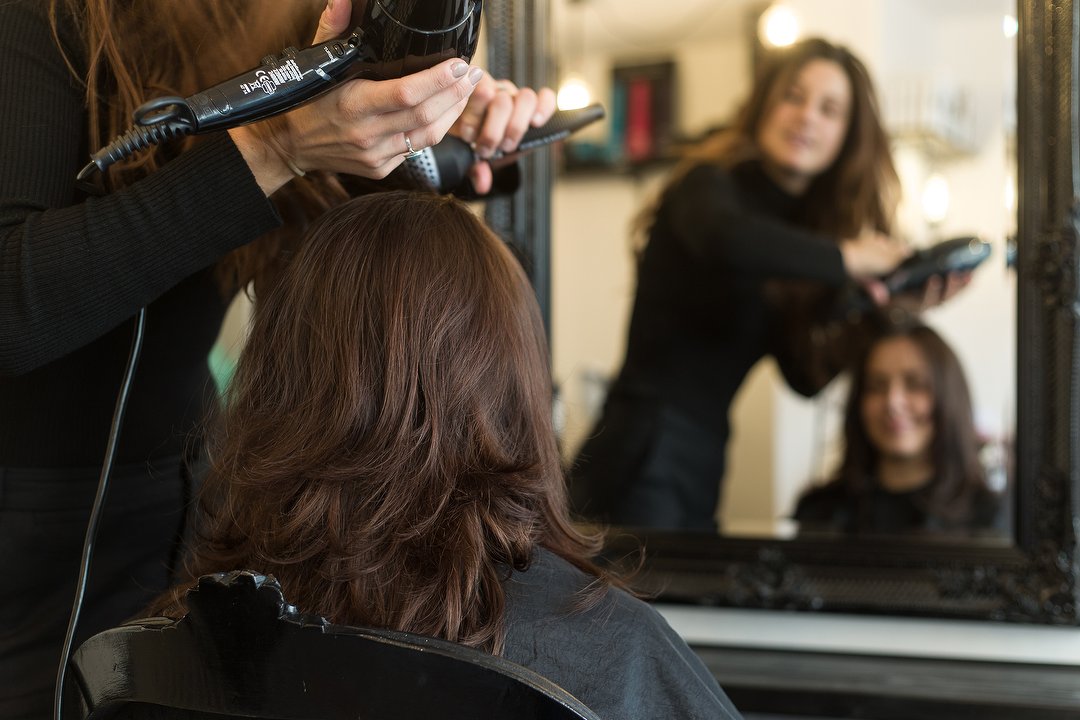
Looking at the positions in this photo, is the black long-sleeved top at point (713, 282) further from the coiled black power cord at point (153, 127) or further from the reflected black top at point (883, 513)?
the coiled black power cord at point (153, 127)

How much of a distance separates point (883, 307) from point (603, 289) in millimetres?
360

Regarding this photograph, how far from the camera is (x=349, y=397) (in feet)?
2.15

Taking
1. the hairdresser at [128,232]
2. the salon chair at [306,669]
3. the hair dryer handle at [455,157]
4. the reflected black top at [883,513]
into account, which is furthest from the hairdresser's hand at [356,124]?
the reflected black top at [883,513]

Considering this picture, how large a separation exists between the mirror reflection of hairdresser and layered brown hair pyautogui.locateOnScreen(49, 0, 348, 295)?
2.37 ft

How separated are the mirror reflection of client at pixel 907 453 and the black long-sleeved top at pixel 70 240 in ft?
2.82

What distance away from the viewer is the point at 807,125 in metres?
1.32

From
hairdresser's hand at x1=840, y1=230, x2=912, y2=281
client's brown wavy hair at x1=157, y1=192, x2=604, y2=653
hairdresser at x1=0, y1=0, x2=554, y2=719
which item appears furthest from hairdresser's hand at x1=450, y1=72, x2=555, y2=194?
hairdresser's hand at x1=840, y1=230, x2=912, y2=281

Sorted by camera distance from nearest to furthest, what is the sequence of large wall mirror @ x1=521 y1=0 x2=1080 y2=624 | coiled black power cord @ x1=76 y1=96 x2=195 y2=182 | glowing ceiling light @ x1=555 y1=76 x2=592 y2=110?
coiled black power cord @ x1=76 y1=96 x2=195 y2=182
large wall mirror @ x1=521 y1=0 x2=1080 y2=624
glowing ceiling light @ x1=555 y1=76 x2=592 y2=110

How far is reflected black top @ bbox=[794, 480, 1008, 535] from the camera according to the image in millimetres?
1209

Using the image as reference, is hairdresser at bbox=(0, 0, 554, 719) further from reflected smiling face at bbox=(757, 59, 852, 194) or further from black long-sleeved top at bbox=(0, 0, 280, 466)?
reflected smiling face at bbox=(757, 59, 852, 194)

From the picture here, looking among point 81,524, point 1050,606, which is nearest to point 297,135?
point 81,524

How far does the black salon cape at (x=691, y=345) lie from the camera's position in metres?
1.30

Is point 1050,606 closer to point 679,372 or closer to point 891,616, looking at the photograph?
point 891,616

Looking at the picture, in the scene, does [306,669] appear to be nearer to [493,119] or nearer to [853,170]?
[493,119]
